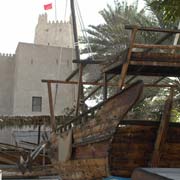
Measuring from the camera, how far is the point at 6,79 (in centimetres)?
3088

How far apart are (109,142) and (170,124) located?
4.00 feet

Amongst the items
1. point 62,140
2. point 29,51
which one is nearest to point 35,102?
point 29,51

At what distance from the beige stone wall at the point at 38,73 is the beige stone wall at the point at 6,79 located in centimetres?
137

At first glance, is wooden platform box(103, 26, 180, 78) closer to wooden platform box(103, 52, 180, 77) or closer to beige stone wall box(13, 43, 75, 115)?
wooden platform box(103, 52, 180, 77)

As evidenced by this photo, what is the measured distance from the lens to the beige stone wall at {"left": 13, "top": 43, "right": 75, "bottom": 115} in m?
29.0

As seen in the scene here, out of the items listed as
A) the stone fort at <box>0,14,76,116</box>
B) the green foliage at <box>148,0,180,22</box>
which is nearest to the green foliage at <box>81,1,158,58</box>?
the stone fort at <box>0,14,76,116</box>

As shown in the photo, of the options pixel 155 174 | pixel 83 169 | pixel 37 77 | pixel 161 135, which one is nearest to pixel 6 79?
pixel 37 77

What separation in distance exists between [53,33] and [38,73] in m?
7.29

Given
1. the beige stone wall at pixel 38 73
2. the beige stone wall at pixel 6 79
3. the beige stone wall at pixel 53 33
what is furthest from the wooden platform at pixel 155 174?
the beige stone wall at pixel 53 33

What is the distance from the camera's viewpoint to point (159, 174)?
58.9 inches

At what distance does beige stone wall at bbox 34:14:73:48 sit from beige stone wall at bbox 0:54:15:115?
521cm

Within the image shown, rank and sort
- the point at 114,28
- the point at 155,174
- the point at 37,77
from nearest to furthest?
the point at 155,174
the point at 114,28
the point at 37,77

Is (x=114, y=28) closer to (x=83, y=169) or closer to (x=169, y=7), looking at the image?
(x=83, y=169)

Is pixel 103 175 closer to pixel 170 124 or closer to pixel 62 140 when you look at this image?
pixel 170 124
